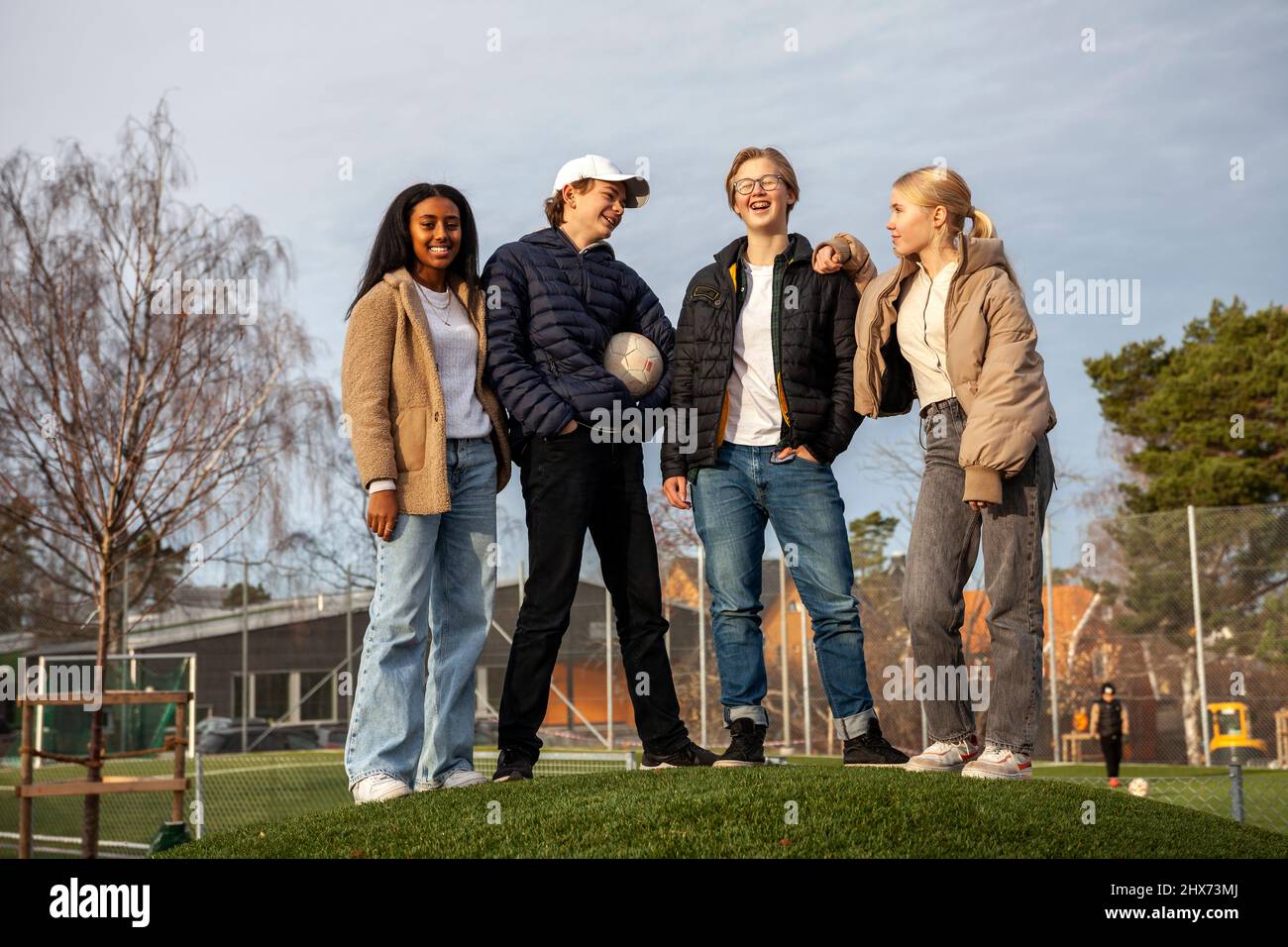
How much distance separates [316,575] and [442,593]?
21270 mm

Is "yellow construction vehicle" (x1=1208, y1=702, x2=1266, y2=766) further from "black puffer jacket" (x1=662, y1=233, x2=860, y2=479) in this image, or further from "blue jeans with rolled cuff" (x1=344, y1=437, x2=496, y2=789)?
"blue jeans with rolled cuff" (x1=344, y1=437, x2=496, y2=789)

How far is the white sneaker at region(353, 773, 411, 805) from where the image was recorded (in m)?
4.52

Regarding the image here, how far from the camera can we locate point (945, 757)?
4.64 meters

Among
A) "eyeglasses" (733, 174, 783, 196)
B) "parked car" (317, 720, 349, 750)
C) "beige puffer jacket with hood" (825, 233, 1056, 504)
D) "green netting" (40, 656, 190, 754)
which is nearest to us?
"beige puffer jacket with hood" (825, 233, 1056, 504)

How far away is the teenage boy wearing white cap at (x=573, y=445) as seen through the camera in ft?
15.5

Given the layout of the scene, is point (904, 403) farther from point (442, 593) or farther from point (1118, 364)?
point (1118, 364)

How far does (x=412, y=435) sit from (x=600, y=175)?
1236mm

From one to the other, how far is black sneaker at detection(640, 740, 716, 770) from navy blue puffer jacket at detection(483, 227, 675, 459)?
4.23ft

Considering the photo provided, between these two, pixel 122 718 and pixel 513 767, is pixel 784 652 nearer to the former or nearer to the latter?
pixel 122 718

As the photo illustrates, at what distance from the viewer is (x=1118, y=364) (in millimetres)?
28297

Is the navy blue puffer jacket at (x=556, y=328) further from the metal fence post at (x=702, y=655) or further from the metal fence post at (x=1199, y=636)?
the metal fence post at (x=1199, y=636)

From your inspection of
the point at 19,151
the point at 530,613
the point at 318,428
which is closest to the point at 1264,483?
the point at 318,428

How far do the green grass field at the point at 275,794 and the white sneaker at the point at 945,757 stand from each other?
5.08m

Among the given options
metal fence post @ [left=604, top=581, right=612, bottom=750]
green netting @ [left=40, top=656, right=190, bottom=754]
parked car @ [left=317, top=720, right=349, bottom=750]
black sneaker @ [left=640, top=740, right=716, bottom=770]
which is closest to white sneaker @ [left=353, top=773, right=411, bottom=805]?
black sneaker @ [left=640, top=740, right=716, bottom=770]
